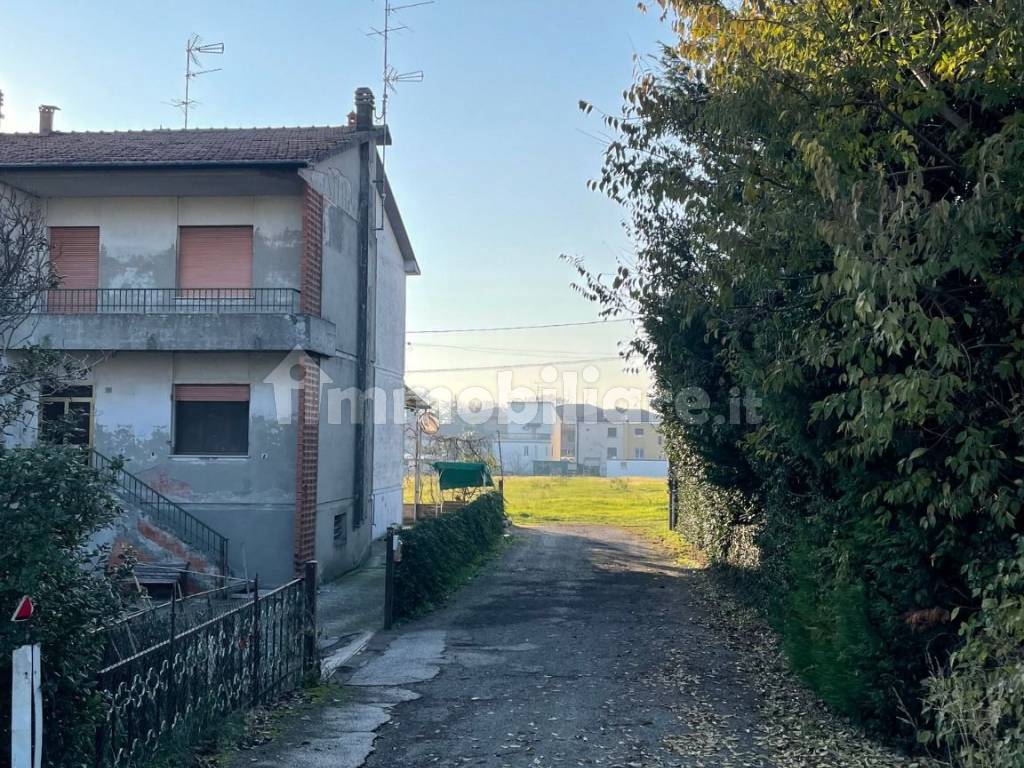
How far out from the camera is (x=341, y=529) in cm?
1933

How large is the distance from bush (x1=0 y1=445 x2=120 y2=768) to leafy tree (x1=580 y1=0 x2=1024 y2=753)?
182 inches

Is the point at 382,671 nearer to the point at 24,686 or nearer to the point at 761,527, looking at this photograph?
the point at 761,527

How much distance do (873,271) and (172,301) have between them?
48.0 ft

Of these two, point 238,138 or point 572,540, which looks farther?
point 572,540

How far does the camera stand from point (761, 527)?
41.1ft

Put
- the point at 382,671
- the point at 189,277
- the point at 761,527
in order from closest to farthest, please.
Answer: the point at 382,671 < the point at 761,527 < the point at 189,277

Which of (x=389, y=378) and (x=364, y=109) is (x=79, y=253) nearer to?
(x=364, y=109)

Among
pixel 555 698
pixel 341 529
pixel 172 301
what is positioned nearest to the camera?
pixel 555 698

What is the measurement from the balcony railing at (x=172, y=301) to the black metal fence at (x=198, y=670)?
343 inches

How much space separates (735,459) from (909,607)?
6.34m

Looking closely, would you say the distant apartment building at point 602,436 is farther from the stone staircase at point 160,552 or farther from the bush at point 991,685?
the bush at point 991,685

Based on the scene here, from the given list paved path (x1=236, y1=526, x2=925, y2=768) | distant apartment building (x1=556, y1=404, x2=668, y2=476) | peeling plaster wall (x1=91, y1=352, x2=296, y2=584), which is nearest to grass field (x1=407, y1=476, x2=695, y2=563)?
paved path (x1=236, y1=526, x2=925, y2=768)

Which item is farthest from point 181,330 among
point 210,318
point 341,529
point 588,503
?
point 588,503

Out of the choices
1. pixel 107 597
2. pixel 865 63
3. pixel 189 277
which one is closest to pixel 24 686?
pixel 107 597
